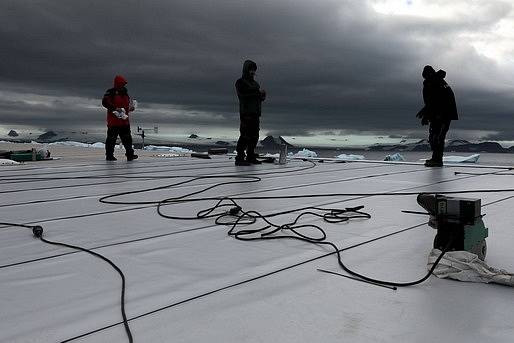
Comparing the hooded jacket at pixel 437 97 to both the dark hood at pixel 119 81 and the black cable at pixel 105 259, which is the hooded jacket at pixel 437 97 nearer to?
the dark hood at pixel 119 81

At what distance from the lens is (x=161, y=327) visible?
4.20 ft

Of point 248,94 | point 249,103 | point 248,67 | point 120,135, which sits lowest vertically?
point 120,135

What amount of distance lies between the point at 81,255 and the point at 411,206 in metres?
2.28

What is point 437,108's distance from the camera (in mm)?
7059

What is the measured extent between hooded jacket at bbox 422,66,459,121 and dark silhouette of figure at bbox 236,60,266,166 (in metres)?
2.54

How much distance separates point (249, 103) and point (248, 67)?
20.7 inches

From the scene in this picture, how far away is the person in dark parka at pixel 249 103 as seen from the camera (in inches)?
262

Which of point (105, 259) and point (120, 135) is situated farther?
point (120, 135)

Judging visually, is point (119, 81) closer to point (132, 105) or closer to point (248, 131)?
point (132, 105)

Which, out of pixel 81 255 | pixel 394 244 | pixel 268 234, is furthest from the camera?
pixel 268 234

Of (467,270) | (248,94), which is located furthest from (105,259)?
(248,94)

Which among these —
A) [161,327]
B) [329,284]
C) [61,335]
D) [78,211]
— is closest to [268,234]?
[329,284]

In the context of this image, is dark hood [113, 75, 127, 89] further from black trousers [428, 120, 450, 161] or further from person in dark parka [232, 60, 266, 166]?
black trousers [428, 120, 450, 161]

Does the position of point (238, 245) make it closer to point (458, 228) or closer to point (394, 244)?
point (394, 244)
